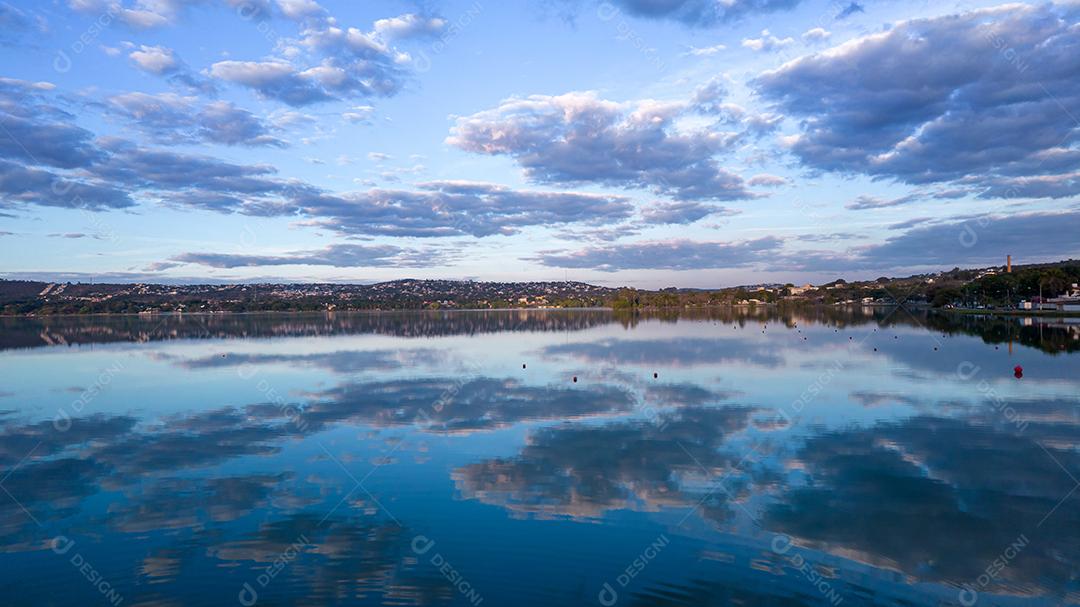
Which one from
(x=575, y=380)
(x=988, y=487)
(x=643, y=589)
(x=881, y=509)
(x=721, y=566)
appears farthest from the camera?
(x=575, y=380)

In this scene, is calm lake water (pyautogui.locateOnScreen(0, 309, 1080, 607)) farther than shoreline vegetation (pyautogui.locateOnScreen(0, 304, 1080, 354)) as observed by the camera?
No

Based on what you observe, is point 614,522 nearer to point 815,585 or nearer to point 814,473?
point 815,585

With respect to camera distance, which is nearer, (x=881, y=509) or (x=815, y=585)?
(x=815, y=585)

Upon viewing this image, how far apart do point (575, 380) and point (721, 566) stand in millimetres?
17632

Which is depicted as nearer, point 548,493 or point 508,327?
point 548,493

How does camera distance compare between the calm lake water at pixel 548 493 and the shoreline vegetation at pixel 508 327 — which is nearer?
the calm lake water at pixel 548 493

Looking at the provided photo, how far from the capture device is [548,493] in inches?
458

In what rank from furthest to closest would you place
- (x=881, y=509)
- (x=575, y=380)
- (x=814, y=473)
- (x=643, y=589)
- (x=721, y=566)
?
(x=575, y=380)
(x=814, y=473)
(x=881, y=509)
(x=721, y=566)
(x=643, y=589)

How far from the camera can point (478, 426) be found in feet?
57.3

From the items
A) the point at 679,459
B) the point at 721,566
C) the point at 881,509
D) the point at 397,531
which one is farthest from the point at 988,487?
the point at 397,531

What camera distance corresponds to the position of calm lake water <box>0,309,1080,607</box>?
8188mm

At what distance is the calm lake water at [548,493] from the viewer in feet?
26.9

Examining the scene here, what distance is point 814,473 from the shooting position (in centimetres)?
1270

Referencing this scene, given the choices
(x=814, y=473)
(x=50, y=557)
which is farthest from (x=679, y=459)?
(x=50, y=557)
